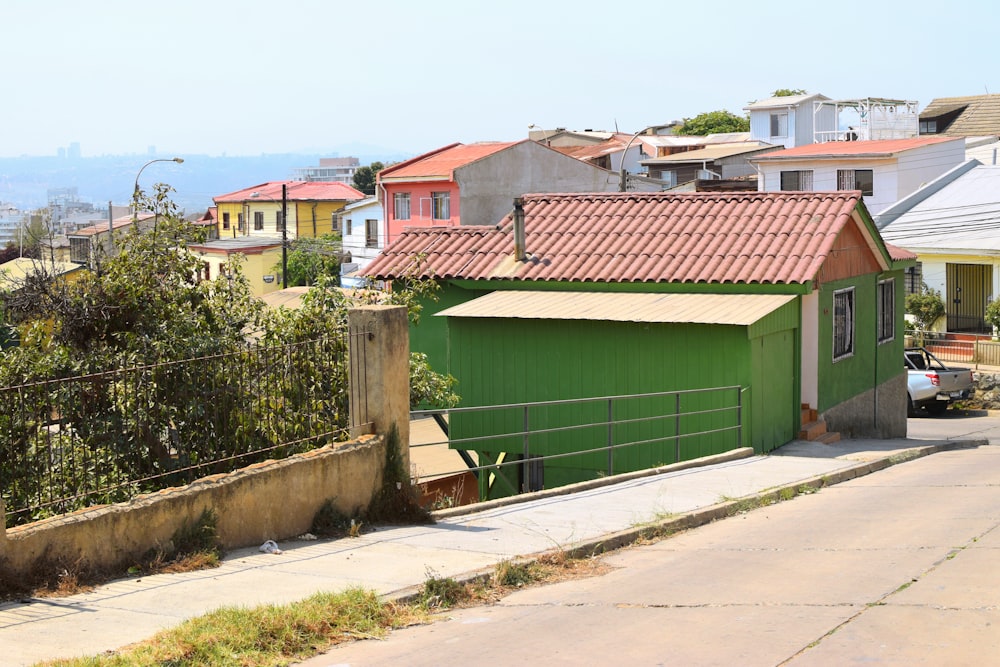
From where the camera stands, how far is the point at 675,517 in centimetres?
1162

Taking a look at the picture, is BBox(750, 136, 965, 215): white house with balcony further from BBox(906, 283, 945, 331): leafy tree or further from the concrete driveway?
the concrete driveway

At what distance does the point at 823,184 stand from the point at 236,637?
45.5 metres

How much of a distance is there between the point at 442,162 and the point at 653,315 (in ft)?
151

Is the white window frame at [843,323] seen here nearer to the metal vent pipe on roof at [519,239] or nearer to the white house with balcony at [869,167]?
the metal vent pipe on roof at [519,239]

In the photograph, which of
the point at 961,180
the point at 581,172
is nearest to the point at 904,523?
the point at 961,180

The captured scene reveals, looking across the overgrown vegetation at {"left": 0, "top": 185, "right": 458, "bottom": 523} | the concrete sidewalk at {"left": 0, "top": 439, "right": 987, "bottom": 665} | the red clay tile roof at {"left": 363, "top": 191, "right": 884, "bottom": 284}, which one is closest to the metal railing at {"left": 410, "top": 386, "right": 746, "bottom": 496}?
the concrete sidewalk at {"left": 0, "top": 439, "right": 987, "bottom": 665}

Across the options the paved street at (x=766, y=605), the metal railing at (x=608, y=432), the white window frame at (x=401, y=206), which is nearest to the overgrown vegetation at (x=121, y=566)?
the paved street at (x=766, y=605)

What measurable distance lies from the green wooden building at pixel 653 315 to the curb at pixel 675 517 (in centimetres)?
173

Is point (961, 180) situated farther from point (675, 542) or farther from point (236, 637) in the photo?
point (236, 637)

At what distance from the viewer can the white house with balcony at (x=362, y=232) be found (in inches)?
2630

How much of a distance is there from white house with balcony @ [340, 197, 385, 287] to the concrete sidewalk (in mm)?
52126

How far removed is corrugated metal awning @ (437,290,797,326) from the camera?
17281 millimetres

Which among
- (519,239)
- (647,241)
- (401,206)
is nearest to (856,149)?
(401,206)

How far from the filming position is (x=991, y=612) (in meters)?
7.72
